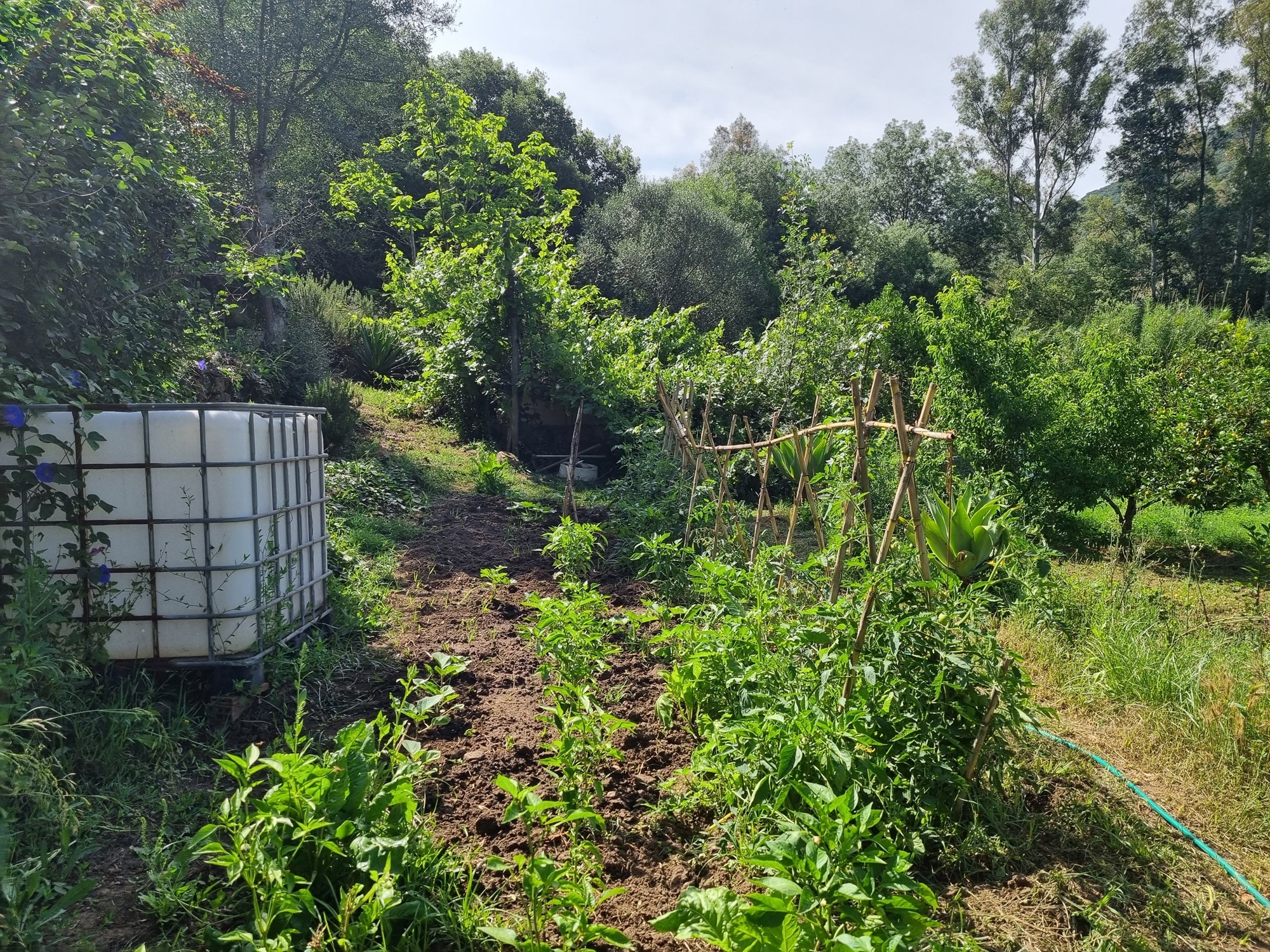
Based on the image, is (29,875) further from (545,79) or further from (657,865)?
(545,79)

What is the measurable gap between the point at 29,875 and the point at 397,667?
74.9 inches

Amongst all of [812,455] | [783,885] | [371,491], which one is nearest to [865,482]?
[783,885]

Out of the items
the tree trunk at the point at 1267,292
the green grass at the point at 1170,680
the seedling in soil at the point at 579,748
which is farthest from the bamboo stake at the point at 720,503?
the tree trunk at the point at 1267,292

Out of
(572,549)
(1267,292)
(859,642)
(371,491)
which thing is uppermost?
(1267,292)

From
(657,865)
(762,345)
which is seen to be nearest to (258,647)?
(657,865)

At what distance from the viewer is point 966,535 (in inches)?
137

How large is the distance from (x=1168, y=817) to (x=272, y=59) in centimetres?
1371

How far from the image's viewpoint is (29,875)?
1.75 m

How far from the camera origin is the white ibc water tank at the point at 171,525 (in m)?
2.88

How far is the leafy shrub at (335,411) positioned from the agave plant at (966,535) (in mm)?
6601

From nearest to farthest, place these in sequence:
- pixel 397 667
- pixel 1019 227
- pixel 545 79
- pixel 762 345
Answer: pixel 397 667, pixel 762 345, pixel 545 79, pixel 1019 227

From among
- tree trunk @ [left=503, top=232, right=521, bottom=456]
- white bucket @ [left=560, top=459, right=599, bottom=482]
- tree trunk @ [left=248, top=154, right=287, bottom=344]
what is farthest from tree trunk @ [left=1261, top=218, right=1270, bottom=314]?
tree trunk @ [left=248, top=154, right=287, bottom=344]

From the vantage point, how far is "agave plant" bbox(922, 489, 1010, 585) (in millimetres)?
3303

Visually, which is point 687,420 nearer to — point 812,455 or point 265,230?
point 812,455
